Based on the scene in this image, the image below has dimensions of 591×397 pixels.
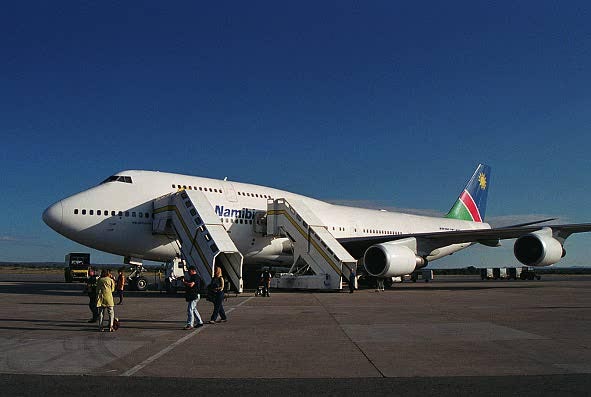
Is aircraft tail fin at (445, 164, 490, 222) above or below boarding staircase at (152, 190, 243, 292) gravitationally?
above

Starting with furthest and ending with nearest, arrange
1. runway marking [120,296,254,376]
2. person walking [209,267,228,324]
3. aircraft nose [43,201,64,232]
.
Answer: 1. aircraft nose [43,201,64,232]
2. person walking [209,267,228,324]
3. runway marking [120,296,254,376]

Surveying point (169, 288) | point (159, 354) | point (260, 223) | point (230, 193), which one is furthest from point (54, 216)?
point (159, 354)

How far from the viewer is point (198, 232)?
19312 millimetres

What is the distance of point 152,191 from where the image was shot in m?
22.1

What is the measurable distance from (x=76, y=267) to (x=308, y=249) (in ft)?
70.6

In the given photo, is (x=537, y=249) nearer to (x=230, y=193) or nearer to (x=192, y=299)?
(x=230, y=193)

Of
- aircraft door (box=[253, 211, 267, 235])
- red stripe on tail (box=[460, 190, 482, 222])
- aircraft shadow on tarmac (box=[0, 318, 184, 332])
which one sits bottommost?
aircraft shadow on tarmac (box=[0, 318, 184, 332])

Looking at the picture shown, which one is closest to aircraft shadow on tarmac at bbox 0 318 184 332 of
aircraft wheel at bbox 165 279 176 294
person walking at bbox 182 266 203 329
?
person walking at bbox 182 266 203 329

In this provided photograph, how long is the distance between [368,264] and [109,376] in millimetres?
18408

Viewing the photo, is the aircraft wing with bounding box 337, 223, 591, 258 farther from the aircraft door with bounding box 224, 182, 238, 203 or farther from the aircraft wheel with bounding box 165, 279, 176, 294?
the aircraft wheel with bounding box 165, 279, 176, 294

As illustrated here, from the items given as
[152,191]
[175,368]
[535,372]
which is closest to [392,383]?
[535,372]

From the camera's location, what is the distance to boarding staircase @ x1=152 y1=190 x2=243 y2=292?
1852 centimetres

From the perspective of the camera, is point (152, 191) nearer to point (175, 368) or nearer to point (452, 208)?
point (175, 368)

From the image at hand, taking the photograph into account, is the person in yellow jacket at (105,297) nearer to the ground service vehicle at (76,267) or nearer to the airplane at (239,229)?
the airplane at (239,229)
